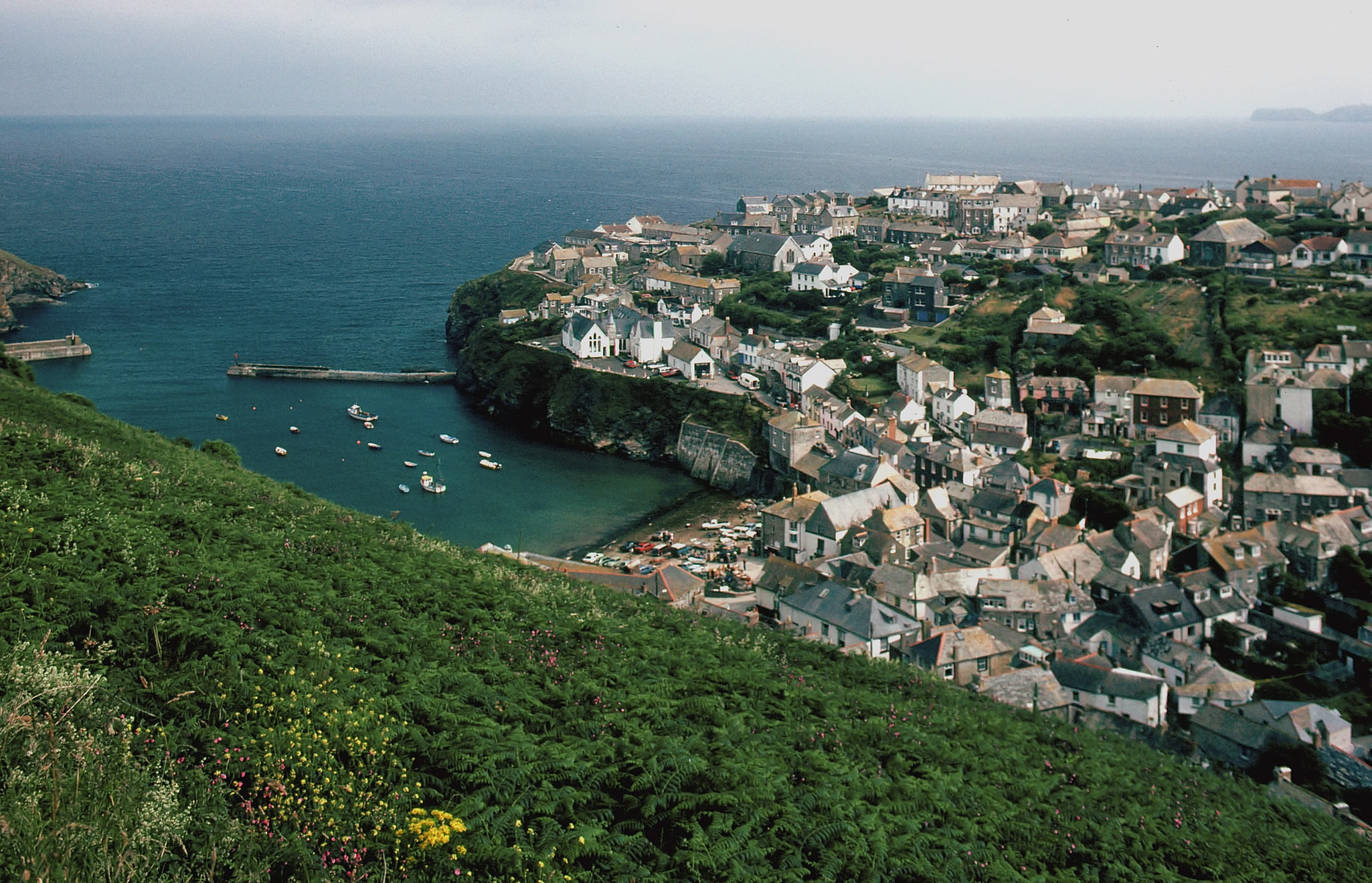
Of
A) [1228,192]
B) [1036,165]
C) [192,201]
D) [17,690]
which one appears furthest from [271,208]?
[17,690]

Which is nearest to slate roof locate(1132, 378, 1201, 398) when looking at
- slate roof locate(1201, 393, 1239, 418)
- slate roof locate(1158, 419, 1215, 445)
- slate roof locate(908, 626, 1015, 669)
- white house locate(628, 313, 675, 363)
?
slate roof locate(1201, 393, 1239, 418)

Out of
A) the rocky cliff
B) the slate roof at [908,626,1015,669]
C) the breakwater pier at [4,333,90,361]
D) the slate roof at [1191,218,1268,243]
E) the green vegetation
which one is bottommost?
the slate roof at [908,626,1015,669]

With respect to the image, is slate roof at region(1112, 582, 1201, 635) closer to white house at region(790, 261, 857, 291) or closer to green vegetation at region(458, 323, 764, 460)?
green vegetation at region(458, 323, 764, 460)

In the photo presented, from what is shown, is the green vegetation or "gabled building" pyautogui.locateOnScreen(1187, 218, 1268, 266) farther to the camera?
"gabled building" pyautogui.locateOnScreen(1187, 218, 1268, 266)

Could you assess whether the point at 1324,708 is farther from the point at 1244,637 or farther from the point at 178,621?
the point at 178,621

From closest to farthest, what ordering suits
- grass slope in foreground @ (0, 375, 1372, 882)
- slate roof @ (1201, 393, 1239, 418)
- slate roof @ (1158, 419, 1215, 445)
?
grass slope in foreground @ (0, 375, 1372, 882) < slate roof @ (1158, 419, 1215, 445) < slate roof @ (1201, 393, 1239, 418)

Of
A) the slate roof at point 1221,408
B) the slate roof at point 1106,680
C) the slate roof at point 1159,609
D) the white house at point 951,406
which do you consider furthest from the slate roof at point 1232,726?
the white house at point 951,406
